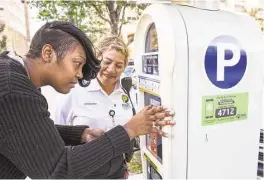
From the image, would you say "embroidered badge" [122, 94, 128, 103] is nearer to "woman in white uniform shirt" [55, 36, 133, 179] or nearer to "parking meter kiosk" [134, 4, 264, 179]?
"woman in white uniform shirt" [55, 36, 133, 179]

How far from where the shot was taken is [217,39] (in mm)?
1141

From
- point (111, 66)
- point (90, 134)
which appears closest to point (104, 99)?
point (111, 66)

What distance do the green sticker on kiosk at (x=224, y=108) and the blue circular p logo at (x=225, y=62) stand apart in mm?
62

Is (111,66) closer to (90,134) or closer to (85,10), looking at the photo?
(90,134)

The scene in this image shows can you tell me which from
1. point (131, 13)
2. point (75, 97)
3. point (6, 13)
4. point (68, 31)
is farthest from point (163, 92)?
point (131, 13)

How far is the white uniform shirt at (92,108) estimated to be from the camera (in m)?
1.74

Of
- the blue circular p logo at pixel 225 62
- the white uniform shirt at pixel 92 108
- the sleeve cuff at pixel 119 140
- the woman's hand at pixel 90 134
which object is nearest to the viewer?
the sleeve cuff at pixel 119 140

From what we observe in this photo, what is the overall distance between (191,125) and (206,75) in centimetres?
23

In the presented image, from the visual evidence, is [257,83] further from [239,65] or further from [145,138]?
[145,138]

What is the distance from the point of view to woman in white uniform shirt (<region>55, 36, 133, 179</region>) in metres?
→ 1.75

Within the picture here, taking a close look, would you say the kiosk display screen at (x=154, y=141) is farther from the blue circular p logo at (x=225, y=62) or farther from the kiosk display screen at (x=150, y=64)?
the blue circular p logo at (x=225, y=62)

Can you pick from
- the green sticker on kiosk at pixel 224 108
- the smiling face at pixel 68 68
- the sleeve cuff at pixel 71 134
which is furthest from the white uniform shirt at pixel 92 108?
the green sticker on kiosk at pixel 224 108

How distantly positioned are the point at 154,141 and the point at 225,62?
557 millimetres

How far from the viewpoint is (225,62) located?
1.16 meters
